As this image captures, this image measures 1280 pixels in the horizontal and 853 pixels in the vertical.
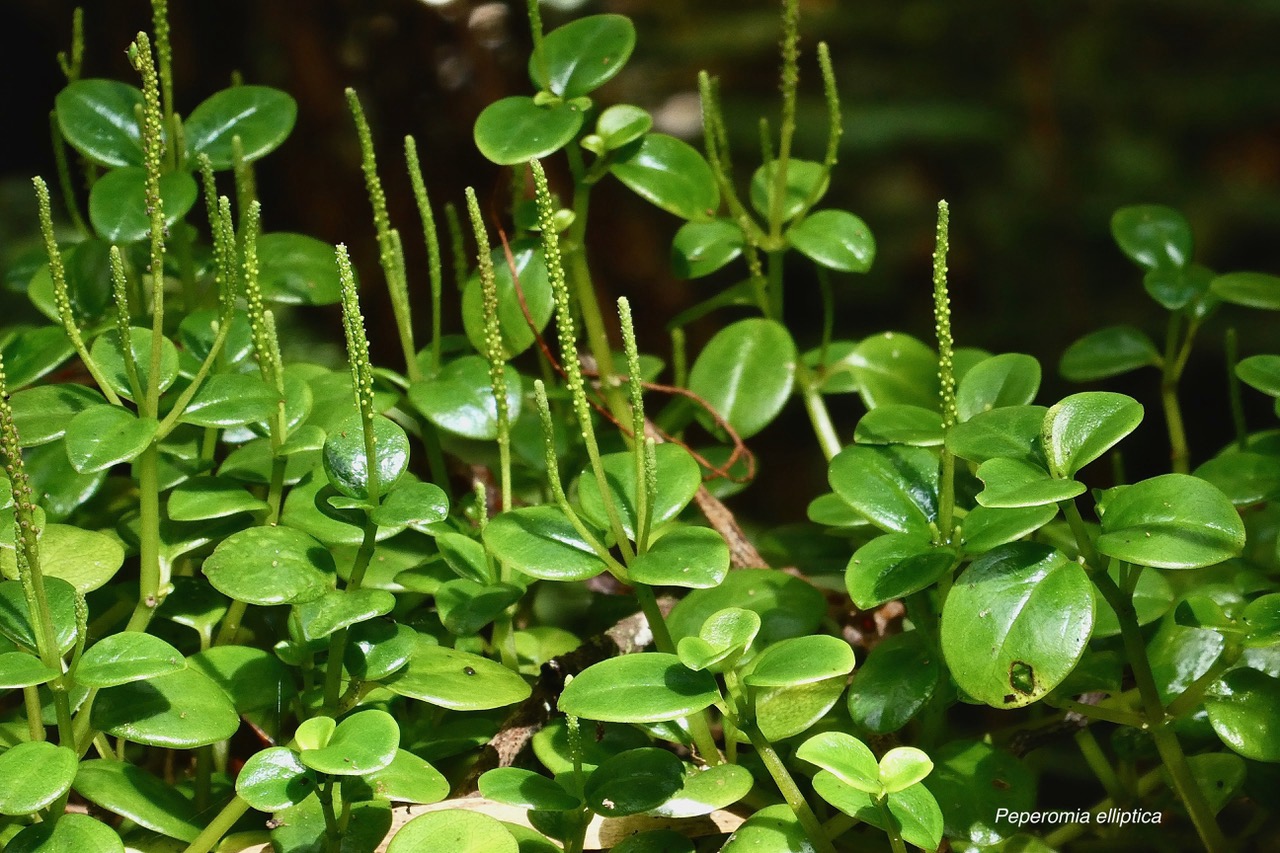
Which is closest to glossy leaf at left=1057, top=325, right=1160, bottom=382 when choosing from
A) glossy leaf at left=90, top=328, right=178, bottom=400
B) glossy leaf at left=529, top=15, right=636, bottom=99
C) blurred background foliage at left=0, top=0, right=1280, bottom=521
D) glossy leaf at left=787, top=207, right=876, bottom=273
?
glossy leaf at left=787, top=207, right=876, bottom=273

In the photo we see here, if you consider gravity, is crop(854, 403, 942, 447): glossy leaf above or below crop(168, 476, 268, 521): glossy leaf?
below

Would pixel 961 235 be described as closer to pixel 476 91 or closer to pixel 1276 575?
pixel 476 91

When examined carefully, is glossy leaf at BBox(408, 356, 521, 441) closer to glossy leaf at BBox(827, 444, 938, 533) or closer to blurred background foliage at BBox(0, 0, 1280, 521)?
glossy leaf at BBox(827, 444, 938, 533)

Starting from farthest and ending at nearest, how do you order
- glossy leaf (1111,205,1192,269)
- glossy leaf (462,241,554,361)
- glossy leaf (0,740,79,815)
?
glossy leaf (1111,205,1192,269), glossy leaf (462,241,554,361), glossy leaf (0,740,79,815)

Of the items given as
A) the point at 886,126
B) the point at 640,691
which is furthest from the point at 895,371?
the point at 886,126

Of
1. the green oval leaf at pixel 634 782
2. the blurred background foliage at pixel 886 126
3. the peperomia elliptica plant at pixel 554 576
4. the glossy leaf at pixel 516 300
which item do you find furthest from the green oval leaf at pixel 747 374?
the blurred background foliage at pixel 886 126

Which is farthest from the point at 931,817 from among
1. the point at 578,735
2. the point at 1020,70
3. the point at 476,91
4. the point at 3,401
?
the point at 1020,70
